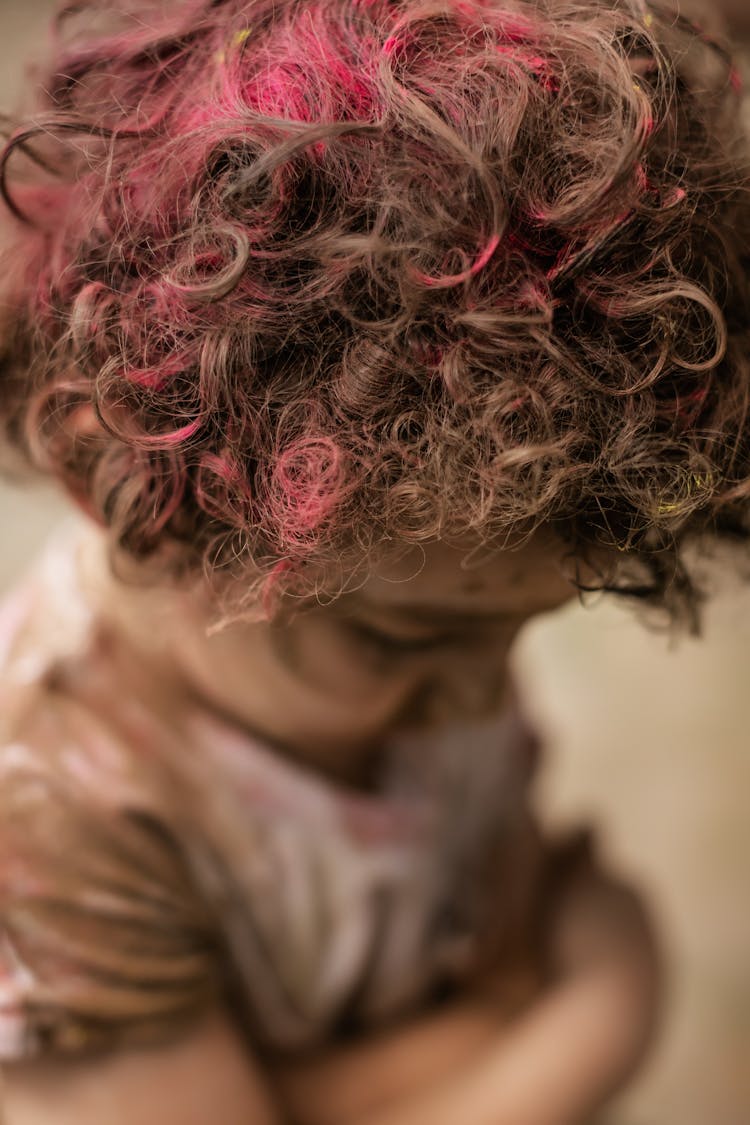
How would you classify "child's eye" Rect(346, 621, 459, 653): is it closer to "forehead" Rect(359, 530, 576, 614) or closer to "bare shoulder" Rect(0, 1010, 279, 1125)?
"forehead" Rect(359, 530, 576, 614)

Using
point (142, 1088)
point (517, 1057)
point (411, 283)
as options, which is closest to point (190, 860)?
point (142, 1088)

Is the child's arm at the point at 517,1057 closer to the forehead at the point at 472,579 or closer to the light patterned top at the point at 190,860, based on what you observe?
the light patterned top at the point at 190,860

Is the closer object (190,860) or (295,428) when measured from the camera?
(295,428)

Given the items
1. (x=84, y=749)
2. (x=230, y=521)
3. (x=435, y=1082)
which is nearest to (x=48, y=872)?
(x=84, y=749)

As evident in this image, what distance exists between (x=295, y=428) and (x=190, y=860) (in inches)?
12.6

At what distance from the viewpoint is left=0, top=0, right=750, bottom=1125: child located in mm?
394

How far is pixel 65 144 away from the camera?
46 centimetres

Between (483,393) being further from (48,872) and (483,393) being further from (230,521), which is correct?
(48,872)

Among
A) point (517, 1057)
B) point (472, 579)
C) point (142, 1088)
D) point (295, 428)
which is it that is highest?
point (295, 428)

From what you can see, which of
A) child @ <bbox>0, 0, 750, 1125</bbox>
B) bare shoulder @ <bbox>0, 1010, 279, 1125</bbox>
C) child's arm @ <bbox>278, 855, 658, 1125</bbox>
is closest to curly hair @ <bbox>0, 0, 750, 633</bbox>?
child @ <bbox>0, 0, 750, 1125</bbox>

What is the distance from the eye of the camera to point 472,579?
469 mm

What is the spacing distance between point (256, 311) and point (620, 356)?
14 centimetres

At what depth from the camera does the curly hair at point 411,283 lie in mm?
390

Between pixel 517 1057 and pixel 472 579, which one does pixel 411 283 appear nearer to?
pixel 472 579
